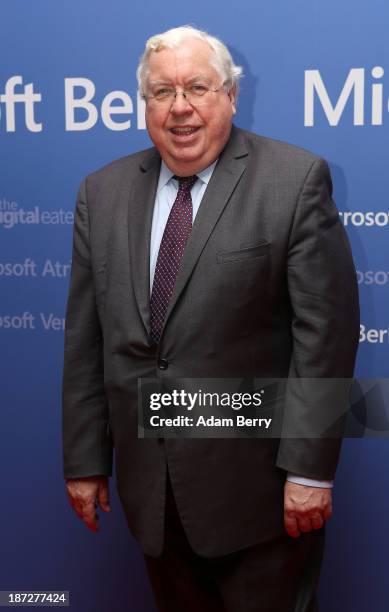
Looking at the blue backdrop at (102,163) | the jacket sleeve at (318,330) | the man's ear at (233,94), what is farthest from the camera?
the blue backdrop at (102,163)

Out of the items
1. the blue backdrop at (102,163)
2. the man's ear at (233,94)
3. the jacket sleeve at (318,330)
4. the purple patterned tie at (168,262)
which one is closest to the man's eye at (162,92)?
the man's ear at (233,94)

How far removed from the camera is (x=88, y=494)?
1.93m

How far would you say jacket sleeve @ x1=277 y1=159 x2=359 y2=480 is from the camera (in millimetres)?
1633

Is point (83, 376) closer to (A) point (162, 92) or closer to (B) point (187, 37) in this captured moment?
(A) point (162, 92)

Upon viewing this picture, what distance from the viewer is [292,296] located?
166 centimetres

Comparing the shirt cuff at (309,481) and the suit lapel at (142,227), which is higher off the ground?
the suit lapel at (142,227)

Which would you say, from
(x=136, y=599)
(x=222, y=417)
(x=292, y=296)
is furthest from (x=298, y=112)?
(x=136, y=599)

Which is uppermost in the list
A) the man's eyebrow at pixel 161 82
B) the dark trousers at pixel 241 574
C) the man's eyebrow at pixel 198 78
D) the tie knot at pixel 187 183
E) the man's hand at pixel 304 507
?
the man's eyebrow at pixel 198 78

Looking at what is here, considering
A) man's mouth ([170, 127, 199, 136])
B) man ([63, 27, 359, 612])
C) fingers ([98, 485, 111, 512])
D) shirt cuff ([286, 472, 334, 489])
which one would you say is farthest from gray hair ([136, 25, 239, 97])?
fingers ([98, 485, 111, 512])

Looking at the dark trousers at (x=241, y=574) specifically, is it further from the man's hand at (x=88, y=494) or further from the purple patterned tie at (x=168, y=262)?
the purple patterned tie at (x=168, y=262)

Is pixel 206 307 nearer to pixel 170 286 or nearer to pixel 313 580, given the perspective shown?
pixel 170 286

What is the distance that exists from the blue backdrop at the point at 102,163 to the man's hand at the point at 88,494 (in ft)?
1.98

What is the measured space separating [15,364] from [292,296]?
48.5 inches

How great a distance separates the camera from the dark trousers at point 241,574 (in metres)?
1.80
